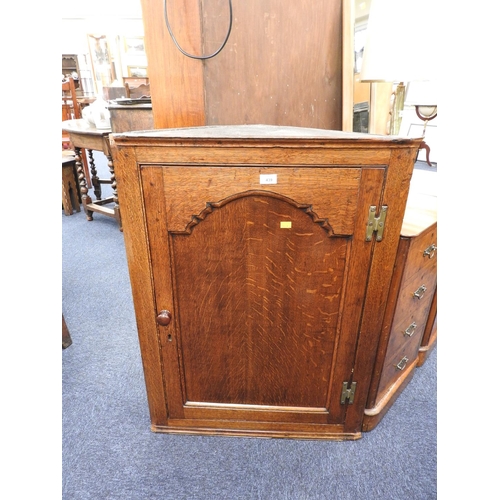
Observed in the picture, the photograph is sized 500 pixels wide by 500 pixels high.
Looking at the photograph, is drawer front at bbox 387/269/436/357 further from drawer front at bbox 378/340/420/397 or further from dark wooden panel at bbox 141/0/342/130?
dark wooden panel at bbox 141/0/342/130

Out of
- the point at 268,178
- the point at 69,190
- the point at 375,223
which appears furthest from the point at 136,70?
the point at 375,223

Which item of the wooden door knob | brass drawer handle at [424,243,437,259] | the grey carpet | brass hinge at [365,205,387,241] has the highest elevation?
brass hinge at [365,205,387,241]

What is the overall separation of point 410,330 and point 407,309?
16cm

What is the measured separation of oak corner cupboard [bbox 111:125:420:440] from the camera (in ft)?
2.88

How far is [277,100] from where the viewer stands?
1.47 m

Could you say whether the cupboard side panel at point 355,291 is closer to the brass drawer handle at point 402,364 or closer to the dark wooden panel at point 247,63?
the brass drawer handle at point 402,364

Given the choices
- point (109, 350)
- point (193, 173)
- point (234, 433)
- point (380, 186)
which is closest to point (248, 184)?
point (193, 173)

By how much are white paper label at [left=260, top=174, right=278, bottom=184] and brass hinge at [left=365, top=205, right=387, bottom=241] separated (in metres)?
0.27

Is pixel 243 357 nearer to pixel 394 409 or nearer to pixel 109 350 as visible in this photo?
pixel 394 409

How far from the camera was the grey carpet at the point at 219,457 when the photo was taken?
3.81ft

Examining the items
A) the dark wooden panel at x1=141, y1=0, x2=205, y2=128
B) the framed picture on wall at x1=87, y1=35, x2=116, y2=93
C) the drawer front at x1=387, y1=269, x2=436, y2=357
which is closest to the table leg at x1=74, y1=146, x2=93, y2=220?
the dark wooden panel at x1=141, y1=0, x2=205, y2=128

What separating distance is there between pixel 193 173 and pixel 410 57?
83 cm

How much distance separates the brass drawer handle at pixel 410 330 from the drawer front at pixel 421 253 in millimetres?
247

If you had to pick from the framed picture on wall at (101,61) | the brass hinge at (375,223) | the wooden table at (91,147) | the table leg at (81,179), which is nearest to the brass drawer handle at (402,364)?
the brass hinge at (375,223)
